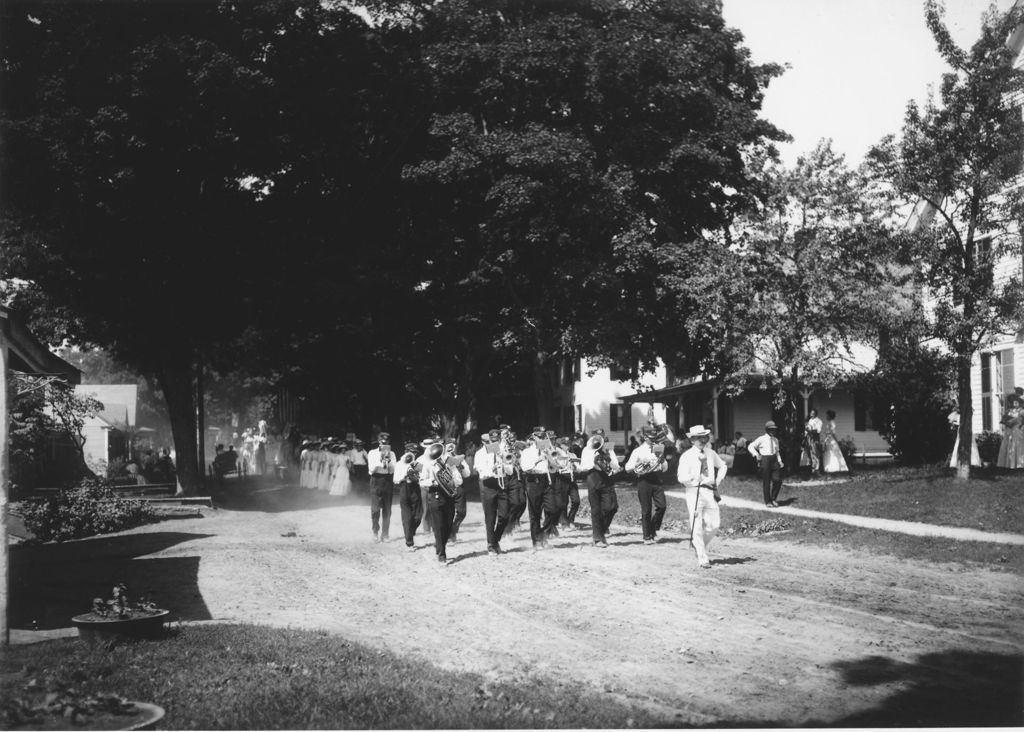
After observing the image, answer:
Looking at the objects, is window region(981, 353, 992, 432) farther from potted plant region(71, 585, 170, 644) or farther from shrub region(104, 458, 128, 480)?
shrub region(104, 458, 128, 480)

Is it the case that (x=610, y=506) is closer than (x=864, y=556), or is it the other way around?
(x=864, y=556)

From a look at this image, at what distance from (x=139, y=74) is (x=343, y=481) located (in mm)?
14195

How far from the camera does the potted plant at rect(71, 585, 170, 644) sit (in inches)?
383

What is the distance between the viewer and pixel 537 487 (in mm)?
18531

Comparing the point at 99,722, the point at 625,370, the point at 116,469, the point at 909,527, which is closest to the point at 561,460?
the point at 909,527

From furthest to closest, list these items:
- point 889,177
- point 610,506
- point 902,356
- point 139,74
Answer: point 139,74 < point 902,356 < point 889,177 < point 610,506

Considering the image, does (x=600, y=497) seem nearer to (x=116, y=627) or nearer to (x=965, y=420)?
(x=965, y=420)

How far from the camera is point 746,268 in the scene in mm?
26703

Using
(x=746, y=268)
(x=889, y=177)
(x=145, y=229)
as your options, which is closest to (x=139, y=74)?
(x=145, y=229)

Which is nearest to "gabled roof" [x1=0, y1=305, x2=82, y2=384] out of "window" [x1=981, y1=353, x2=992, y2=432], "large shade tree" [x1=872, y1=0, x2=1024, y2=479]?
"large shade tree" [x1=872, y1=0, x2=1024, y2=479]

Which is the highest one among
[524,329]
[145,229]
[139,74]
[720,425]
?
[139,74]

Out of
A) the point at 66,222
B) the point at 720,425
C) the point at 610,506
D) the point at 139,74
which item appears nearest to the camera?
the point at 610,506

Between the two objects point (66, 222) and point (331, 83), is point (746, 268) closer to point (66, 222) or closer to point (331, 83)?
point (331, 83)

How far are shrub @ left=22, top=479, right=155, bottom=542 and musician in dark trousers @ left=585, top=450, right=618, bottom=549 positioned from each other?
1158 cm
